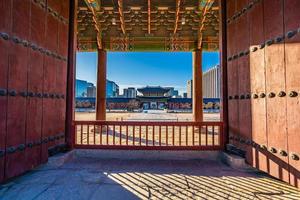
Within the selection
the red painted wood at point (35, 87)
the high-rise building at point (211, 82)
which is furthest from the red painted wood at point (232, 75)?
the high-rise building at point (211, 82)

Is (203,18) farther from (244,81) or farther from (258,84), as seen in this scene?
(258,84)

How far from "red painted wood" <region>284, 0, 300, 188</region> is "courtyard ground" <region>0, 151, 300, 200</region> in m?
0.32

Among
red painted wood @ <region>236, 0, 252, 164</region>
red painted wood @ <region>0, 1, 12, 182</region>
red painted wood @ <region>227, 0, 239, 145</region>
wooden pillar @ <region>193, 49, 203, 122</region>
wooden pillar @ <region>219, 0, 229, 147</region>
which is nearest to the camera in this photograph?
red painted wood @ <region>0, 1, 12, 182</region>

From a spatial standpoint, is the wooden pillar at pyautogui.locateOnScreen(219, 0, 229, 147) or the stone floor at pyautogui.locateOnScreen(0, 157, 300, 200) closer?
the stone floor at pyautogui.locateOnScreen(0, 157, 300, 200)

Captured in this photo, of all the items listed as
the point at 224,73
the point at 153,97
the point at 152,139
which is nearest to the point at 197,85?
the point at 152,139

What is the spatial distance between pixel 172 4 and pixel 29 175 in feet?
17.7

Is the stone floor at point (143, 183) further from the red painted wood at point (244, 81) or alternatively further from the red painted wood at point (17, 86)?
the red painted wood at point (244, 81)

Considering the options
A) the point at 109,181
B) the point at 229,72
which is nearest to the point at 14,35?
the point at 109,181

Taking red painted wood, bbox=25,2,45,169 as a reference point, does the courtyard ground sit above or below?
below

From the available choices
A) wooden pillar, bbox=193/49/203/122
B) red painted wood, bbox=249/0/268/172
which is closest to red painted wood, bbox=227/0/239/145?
red painted wood, bbox=249/0/268/172

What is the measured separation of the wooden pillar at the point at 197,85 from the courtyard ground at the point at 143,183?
13.6 ft

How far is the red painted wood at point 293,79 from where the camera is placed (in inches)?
83.0

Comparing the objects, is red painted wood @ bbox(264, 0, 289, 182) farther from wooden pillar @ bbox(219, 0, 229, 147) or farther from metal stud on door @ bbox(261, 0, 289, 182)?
wooden pillar @ bbox(219, 0, 229, 147)

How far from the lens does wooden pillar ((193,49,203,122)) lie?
23.5 feet
